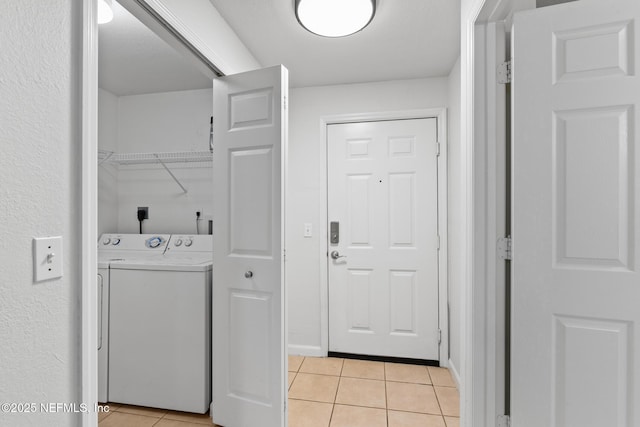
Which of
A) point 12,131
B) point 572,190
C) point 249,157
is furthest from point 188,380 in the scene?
point 572,190

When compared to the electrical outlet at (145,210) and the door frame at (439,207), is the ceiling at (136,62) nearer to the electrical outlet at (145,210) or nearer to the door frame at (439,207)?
the electrical outlet at (145,210)

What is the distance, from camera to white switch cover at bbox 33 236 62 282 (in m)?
0.78

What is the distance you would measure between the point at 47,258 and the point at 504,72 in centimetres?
173

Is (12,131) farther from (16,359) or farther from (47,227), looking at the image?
(16,359)

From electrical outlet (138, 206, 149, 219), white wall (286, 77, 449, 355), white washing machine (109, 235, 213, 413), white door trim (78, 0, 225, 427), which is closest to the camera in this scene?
white door trim (78, 0, 225, 427)

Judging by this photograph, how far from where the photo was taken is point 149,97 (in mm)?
2861

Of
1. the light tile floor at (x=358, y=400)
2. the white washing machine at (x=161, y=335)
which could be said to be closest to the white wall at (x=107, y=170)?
the white washing machine at (x=161, y=335)

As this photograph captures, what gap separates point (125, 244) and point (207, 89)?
1.53 meters

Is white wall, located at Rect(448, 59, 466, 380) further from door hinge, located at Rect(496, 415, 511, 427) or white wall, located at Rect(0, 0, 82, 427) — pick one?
white wall, located at Rect(0, 0, 82, 427)

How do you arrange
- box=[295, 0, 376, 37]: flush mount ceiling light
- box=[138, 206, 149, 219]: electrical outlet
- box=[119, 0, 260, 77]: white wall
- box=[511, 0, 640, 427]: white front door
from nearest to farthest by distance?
1. box=[511, 0, 640, 427]: white front door
2. box=[119, 0, 260, 77]: white wall
3. box=[295, 0, 376, 37]: flush mount ceiling light
4. box=[138, 206, 149, 219]: electrical outlet

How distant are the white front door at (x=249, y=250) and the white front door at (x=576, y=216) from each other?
3.56 feet

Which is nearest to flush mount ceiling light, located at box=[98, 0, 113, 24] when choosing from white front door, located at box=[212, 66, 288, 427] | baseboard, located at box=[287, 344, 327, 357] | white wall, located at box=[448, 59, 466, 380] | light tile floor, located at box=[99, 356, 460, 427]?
white front door, located at box=[212, 66, 288, 427]

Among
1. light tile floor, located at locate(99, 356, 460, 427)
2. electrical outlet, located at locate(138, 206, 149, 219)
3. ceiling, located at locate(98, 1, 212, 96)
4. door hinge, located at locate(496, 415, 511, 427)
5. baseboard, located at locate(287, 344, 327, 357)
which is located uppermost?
ceiling, located at locate(98, 1, 212, 96)

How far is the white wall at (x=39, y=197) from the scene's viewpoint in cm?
72
